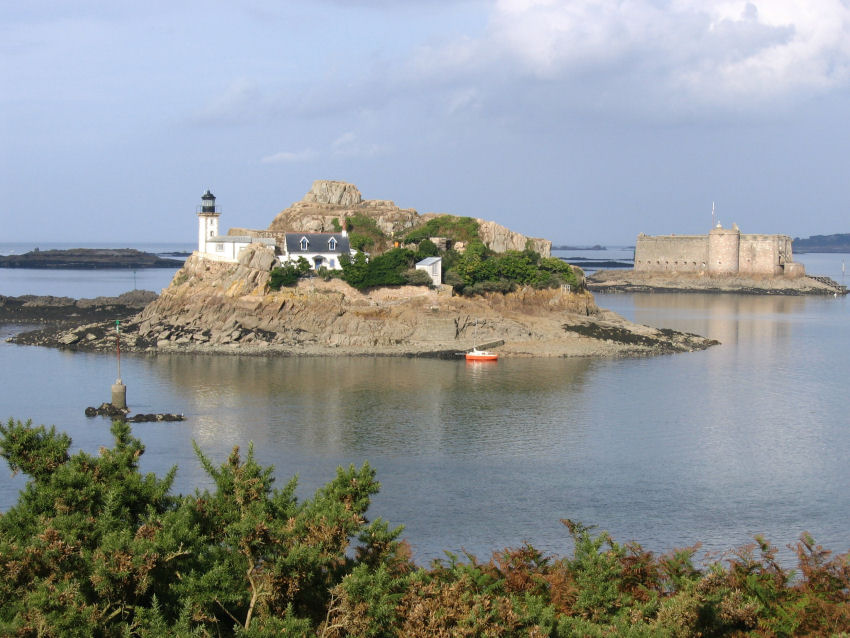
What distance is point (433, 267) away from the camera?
39625 mm

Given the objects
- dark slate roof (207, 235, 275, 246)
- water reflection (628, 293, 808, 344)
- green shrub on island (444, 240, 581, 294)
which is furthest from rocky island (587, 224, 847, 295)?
dark slate roof (207, 235, 275, 246)

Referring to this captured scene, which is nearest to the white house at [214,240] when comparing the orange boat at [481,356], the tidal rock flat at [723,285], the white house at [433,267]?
the white house at [433,267]

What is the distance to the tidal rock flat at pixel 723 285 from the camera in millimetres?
73375

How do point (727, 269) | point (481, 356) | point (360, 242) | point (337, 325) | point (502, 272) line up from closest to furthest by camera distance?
point (481, 356), point (337, 325), point (502, 272), point (360, 242), point (727, 269)

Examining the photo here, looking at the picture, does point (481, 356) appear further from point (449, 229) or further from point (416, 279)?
point (449, 229)

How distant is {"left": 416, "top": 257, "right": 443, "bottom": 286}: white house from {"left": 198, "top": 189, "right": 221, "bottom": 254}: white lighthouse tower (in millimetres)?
8441

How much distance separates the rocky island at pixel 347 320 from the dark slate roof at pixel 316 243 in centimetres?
33

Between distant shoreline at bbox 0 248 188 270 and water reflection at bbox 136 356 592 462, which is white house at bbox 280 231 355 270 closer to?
water reflection at bbox 136 356 592 462

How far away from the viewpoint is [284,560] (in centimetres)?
904

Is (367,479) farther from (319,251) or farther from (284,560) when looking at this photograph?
(319,251)

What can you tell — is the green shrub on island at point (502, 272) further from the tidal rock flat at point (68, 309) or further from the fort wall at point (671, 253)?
the fort wall at point (671, 253)

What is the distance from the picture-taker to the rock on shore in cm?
3628

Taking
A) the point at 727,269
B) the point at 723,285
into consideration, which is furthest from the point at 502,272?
the point at 727,269

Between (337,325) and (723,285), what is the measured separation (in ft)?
144
